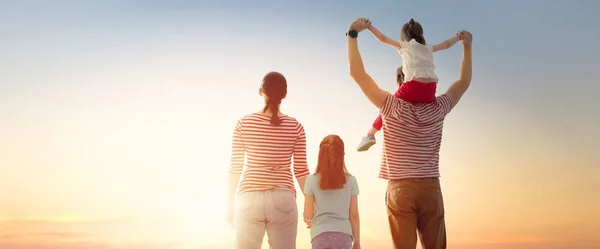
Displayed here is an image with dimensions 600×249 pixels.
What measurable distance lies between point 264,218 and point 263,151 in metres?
0.75

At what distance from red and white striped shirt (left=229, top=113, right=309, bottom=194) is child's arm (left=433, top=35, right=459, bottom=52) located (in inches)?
74.8

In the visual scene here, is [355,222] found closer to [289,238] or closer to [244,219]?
[289,238]

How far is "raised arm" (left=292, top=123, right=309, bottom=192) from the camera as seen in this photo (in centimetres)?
732

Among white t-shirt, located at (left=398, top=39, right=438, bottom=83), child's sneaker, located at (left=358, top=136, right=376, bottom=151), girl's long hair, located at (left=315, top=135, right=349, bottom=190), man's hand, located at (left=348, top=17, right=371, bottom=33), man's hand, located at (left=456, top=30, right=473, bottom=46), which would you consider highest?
man's hand, located at (left=456, top=30, right=473, bottom=46)

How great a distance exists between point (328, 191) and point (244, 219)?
0.99 meters

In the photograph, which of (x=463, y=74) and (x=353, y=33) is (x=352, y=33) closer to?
(x=353, y=33)

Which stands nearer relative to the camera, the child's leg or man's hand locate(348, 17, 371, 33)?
man's hand locate(348, 17, 371, 33)

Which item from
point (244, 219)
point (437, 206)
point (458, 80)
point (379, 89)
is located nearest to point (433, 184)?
point (437, 206)

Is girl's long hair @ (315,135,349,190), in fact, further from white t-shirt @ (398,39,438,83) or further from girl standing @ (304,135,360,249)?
white t-shirt @ (398,39,438,83)

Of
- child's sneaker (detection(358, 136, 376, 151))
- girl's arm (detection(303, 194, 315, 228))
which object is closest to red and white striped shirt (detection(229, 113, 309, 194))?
girl's arm (detection(303, 194, 315, 228))

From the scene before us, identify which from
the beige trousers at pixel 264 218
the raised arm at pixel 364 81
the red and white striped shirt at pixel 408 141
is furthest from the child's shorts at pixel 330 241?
the raised arm at pixel 364 81

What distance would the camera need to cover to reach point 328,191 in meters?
7.07

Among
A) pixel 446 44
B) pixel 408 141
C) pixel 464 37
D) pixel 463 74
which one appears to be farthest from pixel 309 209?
pixel 464 37

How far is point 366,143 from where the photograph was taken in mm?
7805
